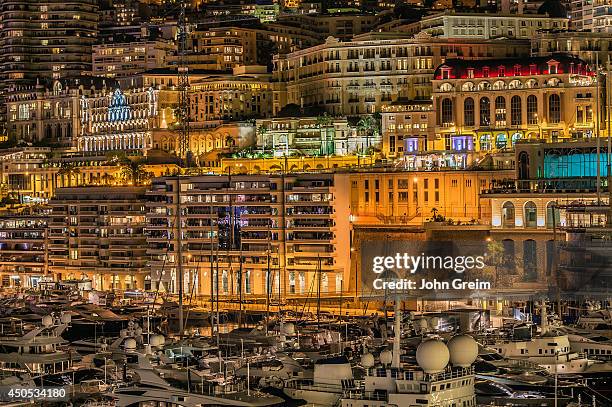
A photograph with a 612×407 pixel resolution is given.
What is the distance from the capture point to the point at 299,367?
1911 inches

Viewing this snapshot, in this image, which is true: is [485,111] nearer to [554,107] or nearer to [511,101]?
[511,101]

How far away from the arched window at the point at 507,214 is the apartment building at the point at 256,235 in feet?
32.2

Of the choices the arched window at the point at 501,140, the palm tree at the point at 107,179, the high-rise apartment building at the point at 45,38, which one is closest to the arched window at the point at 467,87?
the arched window at the point at 501,140

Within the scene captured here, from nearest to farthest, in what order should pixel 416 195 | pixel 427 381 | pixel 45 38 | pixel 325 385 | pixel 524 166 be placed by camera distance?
pixel 427 381, pixel 325 385, pixel 524 166, pixel 416 195, pixel 45 38

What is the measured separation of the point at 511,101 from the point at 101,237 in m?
26.2

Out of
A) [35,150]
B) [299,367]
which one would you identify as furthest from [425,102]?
[299,367]

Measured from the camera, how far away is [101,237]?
312 ft

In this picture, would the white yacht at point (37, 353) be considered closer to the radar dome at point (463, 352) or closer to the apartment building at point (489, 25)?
the radar dome at point (463, 352)

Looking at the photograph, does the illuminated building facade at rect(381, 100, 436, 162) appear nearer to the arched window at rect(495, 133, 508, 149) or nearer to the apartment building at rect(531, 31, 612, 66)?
the arched window at rect(495, 133, 508, 149)

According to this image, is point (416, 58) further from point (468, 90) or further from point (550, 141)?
point (550, 141)

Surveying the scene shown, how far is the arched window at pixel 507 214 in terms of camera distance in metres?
76.3

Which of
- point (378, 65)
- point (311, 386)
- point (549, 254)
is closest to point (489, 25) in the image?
point (378, 65)

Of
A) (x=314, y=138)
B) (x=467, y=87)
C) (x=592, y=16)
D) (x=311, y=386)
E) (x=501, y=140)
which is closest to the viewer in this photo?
(x=311, y=386)

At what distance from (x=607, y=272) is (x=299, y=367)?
17.3 m
